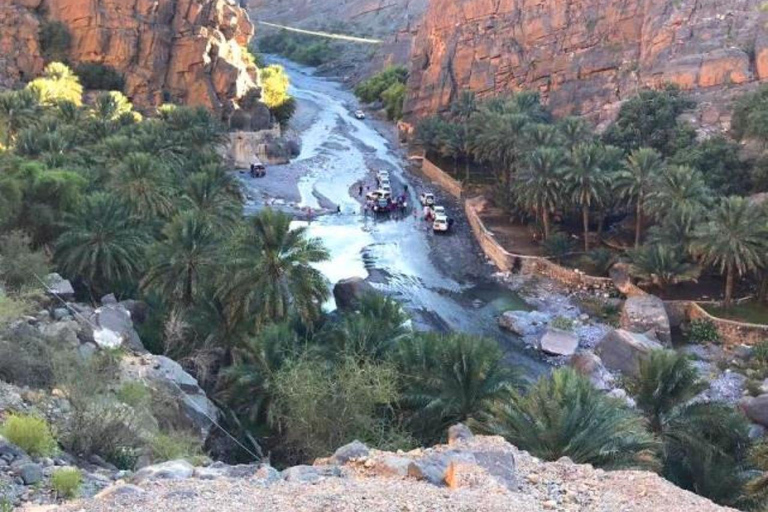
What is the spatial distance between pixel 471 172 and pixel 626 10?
19222mm

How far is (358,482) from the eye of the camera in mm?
9656

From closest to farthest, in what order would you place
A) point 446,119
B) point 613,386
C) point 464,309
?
point 613,386, point 464,309, point 446,119

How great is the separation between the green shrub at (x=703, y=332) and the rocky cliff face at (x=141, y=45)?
47026 mm

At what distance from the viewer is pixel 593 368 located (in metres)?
27.6

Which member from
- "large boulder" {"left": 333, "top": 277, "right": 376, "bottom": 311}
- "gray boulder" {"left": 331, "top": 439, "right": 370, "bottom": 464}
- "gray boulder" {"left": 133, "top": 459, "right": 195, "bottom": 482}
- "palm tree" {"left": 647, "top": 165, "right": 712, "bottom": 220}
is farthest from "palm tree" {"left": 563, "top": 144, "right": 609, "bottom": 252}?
"gray boulder" {"left": 133, "top": 459, "right": 195, "bottom": 482}

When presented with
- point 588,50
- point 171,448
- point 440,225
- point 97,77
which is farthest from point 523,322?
point 97,77

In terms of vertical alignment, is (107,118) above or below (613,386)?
above

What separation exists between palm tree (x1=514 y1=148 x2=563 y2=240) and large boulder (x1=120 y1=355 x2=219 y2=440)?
24.5 m

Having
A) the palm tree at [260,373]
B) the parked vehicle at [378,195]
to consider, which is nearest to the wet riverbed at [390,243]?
the parked vehicle at [378,195]

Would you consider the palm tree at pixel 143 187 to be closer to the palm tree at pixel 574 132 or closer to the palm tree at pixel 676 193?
the palm tree at pixel 676 193

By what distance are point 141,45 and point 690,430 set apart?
59.4m

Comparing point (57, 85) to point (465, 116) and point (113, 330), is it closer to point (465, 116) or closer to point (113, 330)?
point (465, 116)

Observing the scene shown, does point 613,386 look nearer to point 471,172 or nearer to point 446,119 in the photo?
point 471,172

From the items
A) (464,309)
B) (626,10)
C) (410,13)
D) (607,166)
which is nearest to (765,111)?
(607,166)
